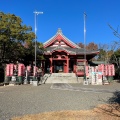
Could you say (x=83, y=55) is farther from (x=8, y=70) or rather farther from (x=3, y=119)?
(x=3, y=119)

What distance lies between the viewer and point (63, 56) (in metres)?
32.1

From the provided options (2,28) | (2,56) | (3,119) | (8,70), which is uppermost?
(2,28)

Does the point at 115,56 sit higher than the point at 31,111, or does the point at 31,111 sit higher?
the point at 115,56

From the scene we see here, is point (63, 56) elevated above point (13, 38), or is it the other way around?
point (13, 38)

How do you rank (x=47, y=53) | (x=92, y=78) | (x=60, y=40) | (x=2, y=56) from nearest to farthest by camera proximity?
(x=92, y=78)
(x=2, y=56)
(x=47, y=53)
(x=60, y=40)

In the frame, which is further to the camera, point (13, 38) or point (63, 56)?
point (63, 56)

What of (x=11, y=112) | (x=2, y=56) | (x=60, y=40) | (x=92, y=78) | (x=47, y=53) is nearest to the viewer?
(x=11, y=112)

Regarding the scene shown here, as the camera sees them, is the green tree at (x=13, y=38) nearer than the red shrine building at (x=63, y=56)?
Yes

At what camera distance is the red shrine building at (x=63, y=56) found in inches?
1215

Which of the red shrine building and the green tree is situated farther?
the red shrine building

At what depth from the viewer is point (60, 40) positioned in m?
35.8

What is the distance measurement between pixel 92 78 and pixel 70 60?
12.2 m

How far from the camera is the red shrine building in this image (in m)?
30.9

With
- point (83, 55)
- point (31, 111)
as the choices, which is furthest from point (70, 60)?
point (31, 111)
